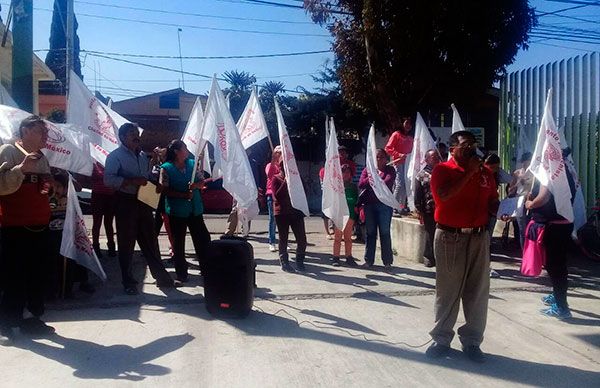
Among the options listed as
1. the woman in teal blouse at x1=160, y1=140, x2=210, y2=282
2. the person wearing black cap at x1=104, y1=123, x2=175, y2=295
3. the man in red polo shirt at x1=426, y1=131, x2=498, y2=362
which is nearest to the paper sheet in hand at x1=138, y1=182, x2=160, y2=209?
the person wearing black cap at x1=104, y1=123, x2=175, y2=295

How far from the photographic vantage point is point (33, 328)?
17.5 feet

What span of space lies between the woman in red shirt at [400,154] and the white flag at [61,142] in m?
5.87

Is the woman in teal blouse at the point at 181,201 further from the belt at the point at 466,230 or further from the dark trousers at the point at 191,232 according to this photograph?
the belt at the point at 466,230

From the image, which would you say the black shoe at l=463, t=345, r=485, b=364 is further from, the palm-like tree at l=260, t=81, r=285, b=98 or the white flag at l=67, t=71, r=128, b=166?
the palm-like tree at l=260, t=81, r=285, b=98

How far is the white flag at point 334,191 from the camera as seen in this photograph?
8.52 m

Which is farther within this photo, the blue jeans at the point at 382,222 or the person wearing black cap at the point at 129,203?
the blue jeans at the point at 382,222

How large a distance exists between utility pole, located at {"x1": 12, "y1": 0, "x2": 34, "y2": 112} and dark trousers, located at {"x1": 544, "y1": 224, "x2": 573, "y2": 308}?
7.08 meters

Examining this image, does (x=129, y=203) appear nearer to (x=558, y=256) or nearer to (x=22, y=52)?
(x=22, y=52)

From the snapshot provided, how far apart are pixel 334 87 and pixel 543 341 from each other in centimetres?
2406

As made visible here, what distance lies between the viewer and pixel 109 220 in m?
9.08

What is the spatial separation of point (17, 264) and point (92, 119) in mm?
2595

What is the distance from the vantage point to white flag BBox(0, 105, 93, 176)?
5938 millimetres

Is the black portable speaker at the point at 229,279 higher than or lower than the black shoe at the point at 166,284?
higher

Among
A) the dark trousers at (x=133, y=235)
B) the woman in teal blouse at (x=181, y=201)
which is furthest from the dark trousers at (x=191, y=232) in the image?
the dark trousers at (x=133, y=235)
